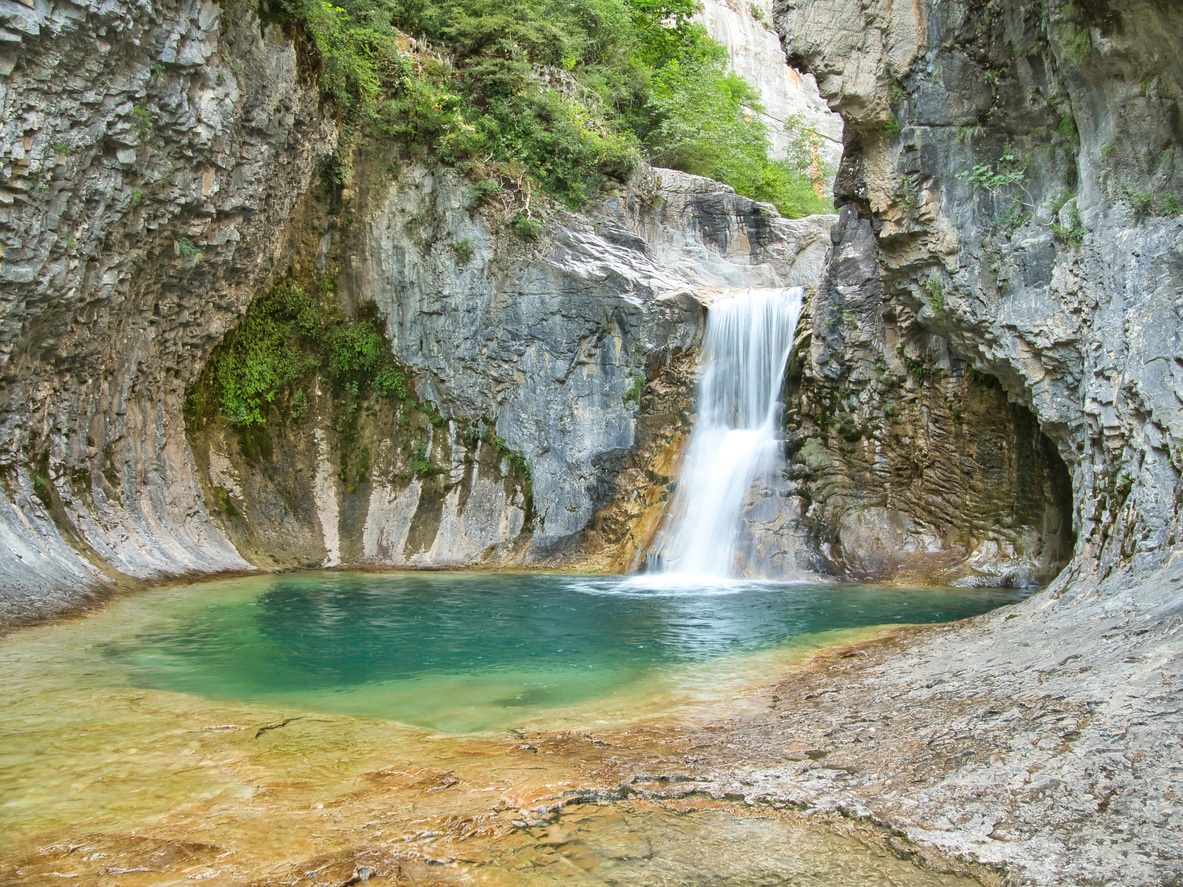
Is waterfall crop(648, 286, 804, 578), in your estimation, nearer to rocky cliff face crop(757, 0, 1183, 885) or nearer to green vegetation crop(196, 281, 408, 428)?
rocky cliff face crop(757, 0, 1183, 885)

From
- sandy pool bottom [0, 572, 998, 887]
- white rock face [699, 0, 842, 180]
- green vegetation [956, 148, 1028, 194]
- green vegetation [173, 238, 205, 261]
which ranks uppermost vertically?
white rock face [699, 0, 842, 180]

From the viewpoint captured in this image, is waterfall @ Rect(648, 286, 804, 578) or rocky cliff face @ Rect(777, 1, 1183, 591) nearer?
rocky cliff face @ Rect(777, 1, 1183, 591)

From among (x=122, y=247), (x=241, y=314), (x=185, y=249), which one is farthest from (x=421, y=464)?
(x=122, y=247)

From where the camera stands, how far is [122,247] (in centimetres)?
1120

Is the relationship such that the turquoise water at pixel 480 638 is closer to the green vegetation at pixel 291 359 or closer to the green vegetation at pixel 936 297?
the green vegetation at pixel 291 359

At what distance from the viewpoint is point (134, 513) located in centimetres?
1238

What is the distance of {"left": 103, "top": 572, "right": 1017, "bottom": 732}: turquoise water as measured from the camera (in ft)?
20.3

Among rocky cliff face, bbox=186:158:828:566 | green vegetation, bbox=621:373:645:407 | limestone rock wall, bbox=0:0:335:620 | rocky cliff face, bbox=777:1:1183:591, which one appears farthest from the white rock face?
limestone rock wall, bbox=0:0:335:620

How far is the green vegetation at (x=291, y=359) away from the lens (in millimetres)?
14594

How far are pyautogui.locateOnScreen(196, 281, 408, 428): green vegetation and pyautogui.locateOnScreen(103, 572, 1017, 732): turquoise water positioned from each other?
12.2 ft

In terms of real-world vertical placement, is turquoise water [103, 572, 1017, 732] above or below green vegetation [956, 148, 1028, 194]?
below

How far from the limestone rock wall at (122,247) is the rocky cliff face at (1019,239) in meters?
8.34

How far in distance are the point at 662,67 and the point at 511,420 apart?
1433cm

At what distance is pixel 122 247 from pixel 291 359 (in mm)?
4441
